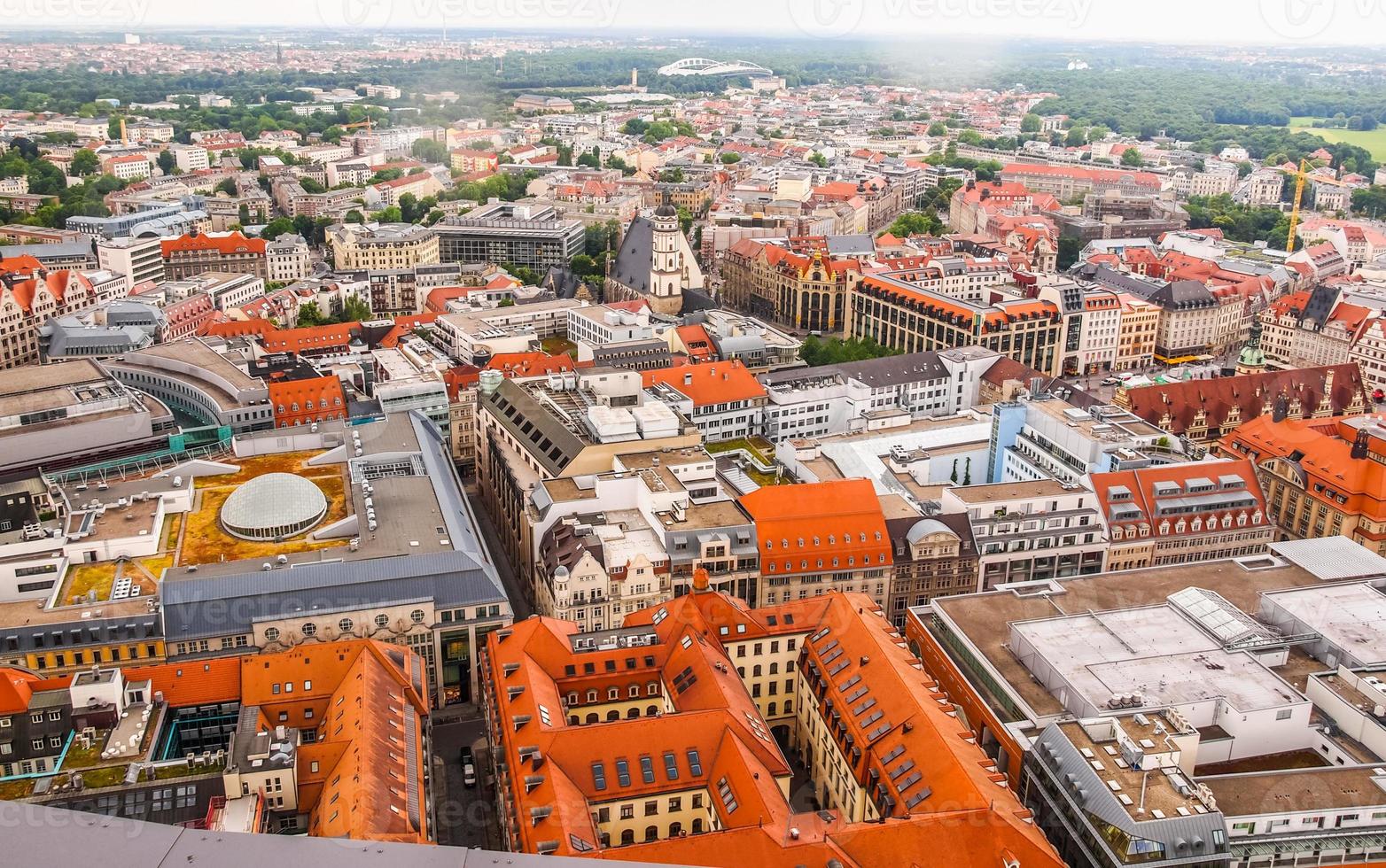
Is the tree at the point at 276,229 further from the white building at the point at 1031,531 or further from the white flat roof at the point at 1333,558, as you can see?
the white flat roof at the point at 1333,558

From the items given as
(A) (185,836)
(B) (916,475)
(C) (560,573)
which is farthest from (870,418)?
(A) (185,836)

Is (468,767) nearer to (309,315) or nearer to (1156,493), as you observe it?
(1156,493)

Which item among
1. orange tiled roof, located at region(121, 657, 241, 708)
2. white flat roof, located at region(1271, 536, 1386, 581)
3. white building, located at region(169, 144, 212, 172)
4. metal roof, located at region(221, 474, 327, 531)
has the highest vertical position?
white building, located at region(169, 144, 212, 172)

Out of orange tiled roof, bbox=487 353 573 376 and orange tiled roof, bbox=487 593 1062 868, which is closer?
orange tiled roof, bbox=487 593 1062 868

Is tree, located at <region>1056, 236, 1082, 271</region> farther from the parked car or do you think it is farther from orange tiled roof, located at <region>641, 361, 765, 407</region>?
the parked car

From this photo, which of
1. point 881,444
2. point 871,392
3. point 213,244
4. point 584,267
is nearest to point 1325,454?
point 881,444

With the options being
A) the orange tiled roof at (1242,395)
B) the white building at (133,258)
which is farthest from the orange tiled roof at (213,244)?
the orange tiled roof at (1242,395)

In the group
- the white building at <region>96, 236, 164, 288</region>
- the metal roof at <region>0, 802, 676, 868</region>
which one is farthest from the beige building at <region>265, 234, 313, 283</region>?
the metal roof at <region>0, 802, 676, 868</region>

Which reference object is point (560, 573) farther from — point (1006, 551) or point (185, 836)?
point (185, 836)
